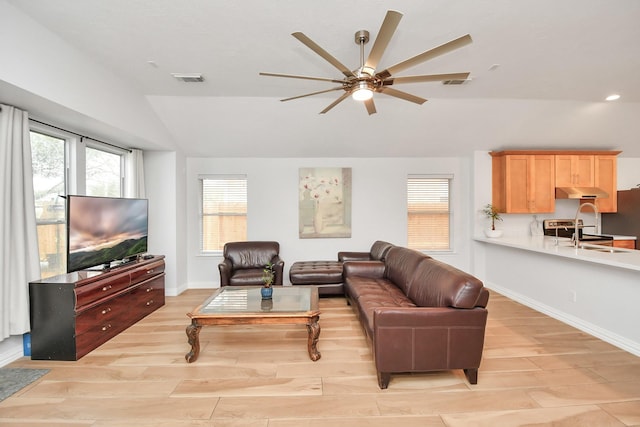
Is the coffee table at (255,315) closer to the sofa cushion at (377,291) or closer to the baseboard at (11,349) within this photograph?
the sofa cushion at (377,291)

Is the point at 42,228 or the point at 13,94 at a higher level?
the point at 13,94

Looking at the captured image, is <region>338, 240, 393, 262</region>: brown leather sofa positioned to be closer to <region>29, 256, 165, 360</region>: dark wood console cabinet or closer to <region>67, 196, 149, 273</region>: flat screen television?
<region>67, 196, 149, 273</region>: flat screen television

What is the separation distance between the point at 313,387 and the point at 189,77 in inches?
138

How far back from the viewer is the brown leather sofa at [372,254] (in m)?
4.62

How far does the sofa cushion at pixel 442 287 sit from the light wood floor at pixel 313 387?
659mm

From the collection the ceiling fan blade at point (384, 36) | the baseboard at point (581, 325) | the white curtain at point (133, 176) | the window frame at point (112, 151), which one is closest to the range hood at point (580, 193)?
the baseboard at point (581, 325)

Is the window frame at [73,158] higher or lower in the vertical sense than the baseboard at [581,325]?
higher

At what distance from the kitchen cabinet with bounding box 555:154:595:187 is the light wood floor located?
299 centimetres

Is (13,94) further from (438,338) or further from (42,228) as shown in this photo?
(438,338)

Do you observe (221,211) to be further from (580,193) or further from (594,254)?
(580,193)

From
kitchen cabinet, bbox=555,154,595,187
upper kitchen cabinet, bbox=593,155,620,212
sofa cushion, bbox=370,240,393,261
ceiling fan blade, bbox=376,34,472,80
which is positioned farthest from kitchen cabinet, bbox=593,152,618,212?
ceiling fan blade, bbox=376,34,472,80

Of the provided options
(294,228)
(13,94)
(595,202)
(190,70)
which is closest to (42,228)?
(13,94)

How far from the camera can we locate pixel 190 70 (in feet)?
10.7

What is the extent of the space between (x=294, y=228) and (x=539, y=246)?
3.79 m
